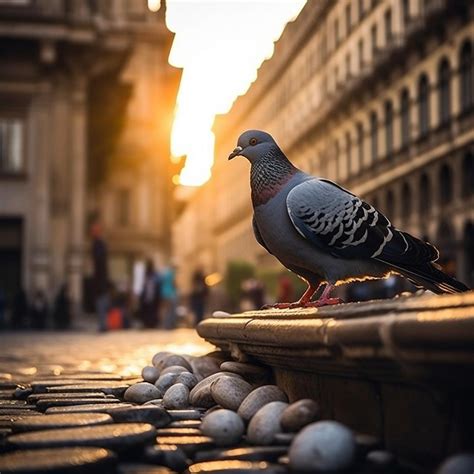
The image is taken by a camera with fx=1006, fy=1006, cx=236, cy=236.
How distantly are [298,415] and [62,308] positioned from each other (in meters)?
19.7

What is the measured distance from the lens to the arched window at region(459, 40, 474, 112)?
3433 centimetres

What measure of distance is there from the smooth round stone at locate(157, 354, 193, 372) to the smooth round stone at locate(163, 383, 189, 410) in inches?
40.5

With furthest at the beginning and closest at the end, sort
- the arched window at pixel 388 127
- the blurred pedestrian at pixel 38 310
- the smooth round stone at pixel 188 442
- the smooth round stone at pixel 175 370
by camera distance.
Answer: the arched window at pixel 388 127, the blurred pedestrian at pixel 38 310, the smooth round stone at pixel 175 370, the smooth round stone at pixel 188 442

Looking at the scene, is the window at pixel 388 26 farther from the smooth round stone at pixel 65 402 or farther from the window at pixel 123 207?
the smooth round stone at pixel 65 402

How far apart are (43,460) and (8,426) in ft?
3.30

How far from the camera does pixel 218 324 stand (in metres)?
5.41

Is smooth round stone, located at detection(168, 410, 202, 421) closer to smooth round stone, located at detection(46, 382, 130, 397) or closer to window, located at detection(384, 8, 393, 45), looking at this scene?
smooth round stone, located at detection(46, 382, 130, 397)

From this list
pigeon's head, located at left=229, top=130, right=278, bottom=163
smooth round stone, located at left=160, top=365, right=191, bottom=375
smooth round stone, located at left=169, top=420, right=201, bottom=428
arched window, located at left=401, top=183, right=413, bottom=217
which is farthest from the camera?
arched window, located at left=401, top=183, right=413, bottom=217

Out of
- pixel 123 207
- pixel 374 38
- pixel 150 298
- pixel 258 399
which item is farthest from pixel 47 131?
pixel 374 38

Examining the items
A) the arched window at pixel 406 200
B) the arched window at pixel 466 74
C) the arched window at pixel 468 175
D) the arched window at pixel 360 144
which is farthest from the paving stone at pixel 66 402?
the arched window at pixel 360 144

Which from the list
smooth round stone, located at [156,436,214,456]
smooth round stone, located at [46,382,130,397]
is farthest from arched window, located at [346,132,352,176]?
smooth round stone, located at [156,436,214,456]

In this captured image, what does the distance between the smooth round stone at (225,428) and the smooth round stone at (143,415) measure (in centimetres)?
27

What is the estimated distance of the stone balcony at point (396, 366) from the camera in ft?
8.07

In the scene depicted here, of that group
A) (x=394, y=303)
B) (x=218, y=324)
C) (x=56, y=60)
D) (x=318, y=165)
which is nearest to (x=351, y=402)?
(x=394, y=303)
